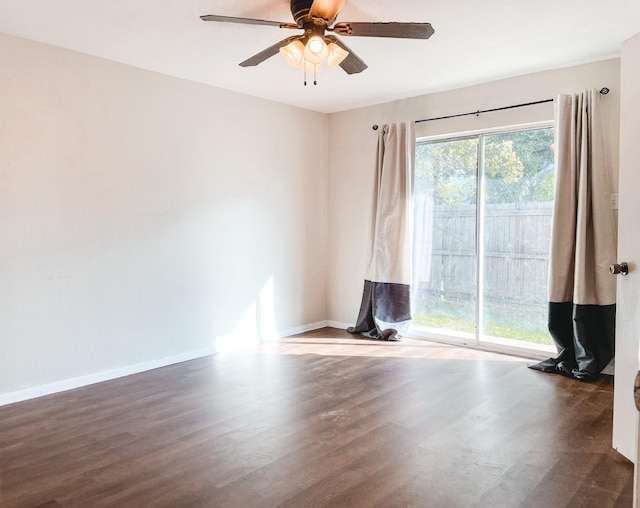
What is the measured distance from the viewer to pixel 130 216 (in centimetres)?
382

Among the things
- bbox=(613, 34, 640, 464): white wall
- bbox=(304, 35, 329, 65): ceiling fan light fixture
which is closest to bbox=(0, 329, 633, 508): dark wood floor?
bbox=(613, 34, 640, 464): white wall

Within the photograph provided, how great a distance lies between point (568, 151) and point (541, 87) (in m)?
0.63

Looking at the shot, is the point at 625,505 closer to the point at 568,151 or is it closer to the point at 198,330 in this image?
the point at 568,151

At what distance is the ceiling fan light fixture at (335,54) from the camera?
104 inches

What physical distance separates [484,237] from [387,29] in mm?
2555

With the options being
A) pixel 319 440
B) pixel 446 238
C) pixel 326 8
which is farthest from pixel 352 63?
pixel 446 238

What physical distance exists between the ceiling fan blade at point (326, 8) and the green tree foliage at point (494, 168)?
8.13 feet

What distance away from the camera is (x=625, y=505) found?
200 centimetres

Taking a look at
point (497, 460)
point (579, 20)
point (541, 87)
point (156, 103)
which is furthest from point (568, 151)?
point (156, 103)

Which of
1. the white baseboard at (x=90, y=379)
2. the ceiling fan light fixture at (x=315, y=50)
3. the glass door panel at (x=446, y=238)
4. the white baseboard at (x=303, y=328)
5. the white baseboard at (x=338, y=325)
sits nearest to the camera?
the ceiling fan light fixture at (x=315, y=50)

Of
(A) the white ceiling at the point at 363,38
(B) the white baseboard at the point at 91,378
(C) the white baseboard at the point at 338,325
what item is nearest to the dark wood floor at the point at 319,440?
(B) the white baseboard at the point at 91,378

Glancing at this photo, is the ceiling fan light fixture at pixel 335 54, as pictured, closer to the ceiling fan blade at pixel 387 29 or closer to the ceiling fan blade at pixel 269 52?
the ceiling fan blade at pixel 387 29

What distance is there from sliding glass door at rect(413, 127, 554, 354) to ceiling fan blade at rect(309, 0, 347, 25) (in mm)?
2493

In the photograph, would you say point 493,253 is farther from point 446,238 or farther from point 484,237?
point 446,238
